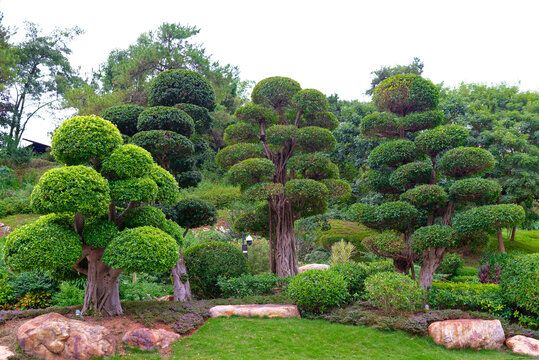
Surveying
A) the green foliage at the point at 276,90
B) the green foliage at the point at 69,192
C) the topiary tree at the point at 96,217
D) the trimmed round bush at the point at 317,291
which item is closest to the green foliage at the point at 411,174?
the trimmed round bush at the point at 317,291

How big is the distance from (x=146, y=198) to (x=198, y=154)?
434 centimetres

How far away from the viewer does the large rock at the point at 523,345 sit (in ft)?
19.4

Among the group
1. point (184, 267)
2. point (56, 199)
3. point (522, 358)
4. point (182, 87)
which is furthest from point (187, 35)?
point (522, 358)

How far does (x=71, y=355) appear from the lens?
17.3 ft

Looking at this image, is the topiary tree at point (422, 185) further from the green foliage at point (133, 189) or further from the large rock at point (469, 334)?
the green foliage at point (133, 189)

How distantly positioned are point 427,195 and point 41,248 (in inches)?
283

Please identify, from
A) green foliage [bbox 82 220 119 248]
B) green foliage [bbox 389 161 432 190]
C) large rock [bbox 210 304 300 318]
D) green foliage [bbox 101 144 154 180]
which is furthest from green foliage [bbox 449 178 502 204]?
green foliage [bbox 82 220 119 248]

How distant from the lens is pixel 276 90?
34.1 feet

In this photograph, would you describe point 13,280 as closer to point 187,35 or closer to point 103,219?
point 103,219

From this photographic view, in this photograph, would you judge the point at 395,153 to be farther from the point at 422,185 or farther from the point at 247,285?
the point at 247,285

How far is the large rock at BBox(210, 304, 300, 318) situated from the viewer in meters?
7.30

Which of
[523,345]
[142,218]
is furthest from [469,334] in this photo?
[142,218]

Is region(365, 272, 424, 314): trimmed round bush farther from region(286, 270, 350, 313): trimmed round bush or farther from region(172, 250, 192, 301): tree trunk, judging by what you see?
region(172, 250, 192, 301): tree trunk

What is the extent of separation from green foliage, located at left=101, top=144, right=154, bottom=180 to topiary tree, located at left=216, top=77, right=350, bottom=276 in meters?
3.14
